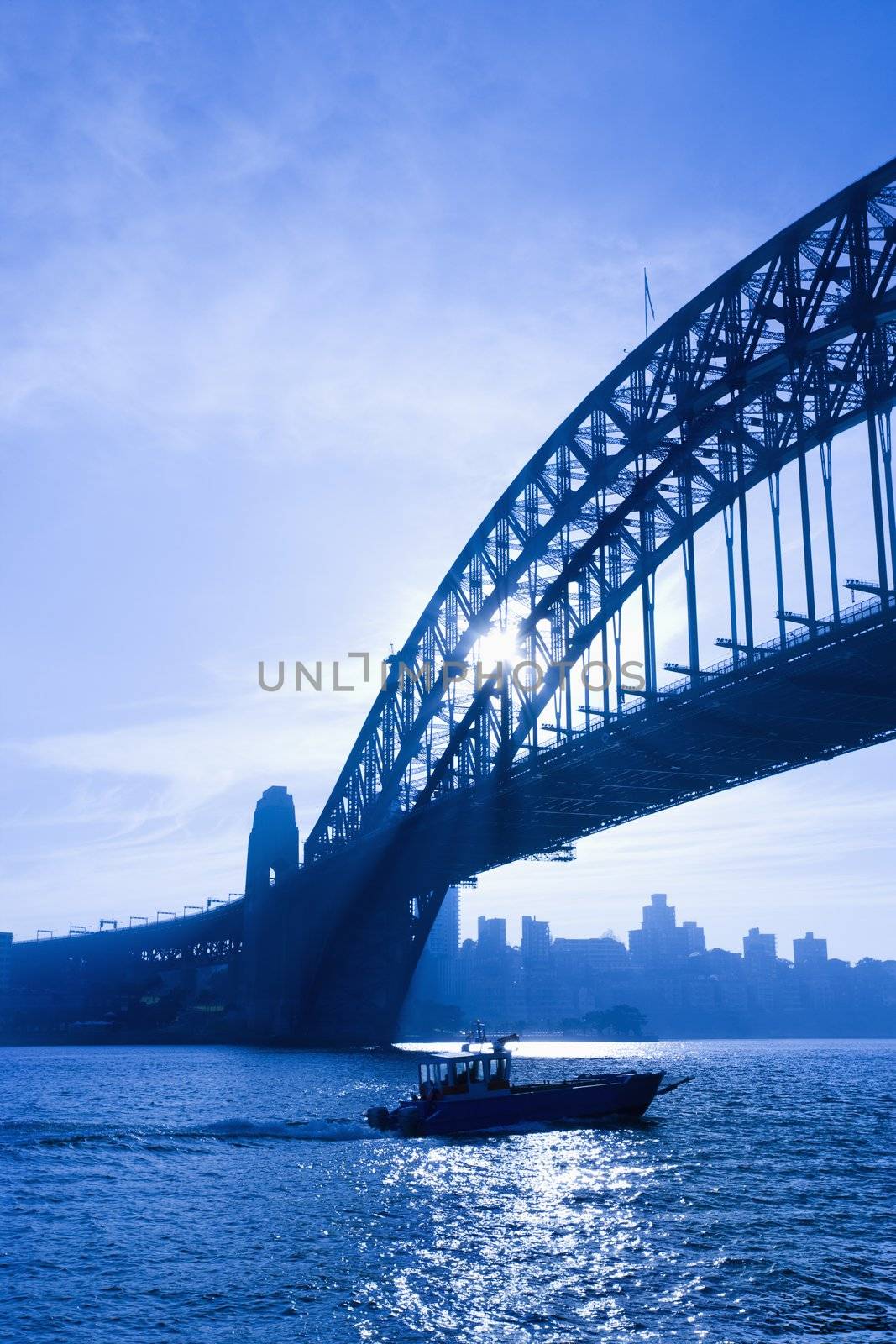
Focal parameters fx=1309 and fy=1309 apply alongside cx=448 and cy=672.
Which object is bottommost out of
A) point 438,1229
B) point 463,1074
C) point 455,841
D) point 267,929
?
point 438,1229

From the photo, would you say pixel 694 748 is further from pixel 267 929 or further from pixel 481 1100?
pixel 267 929

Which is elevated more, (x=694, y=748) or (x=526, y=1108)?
(x=694, y=748)

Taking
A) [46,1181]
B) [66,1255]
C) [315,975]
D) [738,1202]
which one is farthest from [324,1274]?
[315,975]

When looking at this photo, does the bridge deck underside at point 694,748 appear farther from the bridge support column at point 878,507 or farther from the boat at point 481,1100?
the boat at point 481,1100

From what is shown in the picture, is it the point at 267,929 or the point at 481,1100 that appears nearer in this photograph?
the point at 481,1100

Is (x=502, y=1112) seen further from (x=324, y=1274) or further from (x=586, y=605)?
(x=586, y=605)

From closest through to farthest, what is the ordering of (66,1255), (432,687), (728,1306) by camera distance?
(728,1306), (66,1255), (432,687)

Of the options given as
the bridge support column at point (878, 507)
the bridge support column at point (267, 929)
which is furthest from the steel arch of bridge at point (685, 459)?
the bridge support column at point (267, 929)

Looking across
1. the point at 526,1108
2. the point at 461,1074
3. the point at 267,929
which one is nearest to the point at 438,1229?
the point at 461,1074
